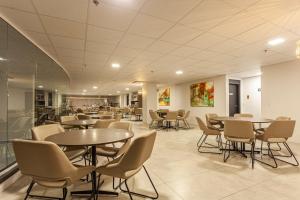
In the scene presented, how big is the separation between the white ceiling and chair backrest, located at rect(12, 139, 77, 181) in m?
1.85

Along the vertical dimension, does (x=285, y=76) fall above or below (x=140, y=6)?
below

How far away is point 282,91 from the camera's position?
542 cm

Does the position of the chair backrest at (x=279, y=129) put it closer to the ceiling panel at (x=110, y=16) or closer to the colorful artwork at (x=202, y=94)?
the ceiling panel at (x=110, y=16)

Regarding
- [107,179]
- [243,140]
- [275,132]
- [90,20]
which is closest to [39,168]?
[107,179]

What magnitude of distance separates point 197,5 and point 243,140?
267cm

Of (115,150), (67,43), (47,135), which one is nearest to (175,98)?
(67,43)

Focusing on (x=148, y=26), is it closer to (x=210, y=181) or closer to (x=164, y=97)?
(x=210, y=181)

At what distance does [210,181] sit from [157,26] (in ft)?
8.90

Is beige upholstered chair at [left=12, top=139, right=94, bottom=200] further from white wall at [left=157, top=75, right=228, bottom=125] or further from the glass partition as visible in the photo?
white wall at [left=157, top=75, right=228, bottom=125]

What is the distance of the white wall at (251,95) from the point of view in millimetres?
8102

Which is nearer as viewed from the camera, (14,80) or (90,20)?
(90,20)

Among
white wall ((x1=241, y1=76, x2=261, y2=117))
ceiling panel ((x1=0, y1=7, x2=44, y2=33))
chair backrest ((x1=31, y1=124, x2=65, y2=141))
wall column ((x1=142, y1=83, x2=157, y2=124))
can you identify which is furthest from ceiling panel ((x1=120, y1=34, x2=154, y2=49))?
white wall ((x1=241, y1=76, x2=261, y2=117))

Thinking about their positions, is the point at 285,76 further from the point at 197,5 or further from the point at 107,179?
the point at 107,179

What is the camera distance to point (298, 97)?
5.03m
